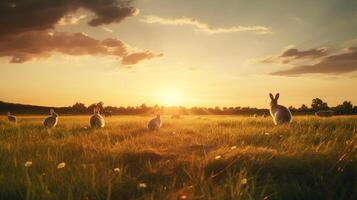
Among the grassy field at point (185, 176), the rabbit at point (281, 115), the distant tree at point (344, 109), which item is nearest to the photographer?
the grassy field at point (185, 176)

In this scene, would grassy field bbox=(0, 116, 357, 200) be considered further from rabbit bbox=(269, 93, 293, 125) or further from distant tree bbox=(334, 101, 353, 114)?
distant tree bbox=(334, 101, 353, 114)

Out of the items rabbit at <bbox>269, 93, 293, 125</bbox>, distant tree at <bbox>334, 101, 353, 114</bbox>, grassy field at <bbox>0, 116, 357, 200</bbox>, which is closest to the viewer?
grassy field at <bbox>0, 116, 357, 200</bbox>

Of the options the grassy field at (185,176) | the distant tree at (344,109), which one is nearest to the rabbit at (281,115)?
the grassy field at (185,176)

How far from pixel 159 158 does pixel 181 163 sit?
106cm

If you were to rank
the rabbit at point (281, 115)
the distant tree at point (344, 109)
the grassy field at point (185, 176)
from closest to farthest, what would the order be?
the grassy field at point (185, 176), the rabbit at point (281, 115), the distant tree at point (344, 109)

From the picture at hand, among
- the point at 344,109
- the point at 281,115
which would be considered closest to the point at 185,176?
the point at 281,115

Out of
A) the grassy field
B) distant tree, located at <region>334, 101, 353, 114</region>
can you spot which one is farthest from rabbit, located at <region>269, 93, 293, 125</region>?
distant tree, located at <region>334, 101, 353, 114</region>

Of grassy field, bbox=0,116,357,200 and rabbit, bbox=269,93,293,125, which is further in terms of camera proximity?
rabbit, bbox=269,93,293,125

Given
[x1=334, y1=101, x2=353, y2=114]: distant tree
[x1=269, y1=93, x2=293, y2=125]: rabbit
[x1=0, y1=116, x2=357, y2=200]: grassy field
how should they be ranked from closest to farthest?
[x1=0, y1=116, x2=357, y2=200]: grassy field, [x1=269, y1=93, x2=293, y2=125]: rabbit, [x1=334, y1=101, x2=353, y2=114]: distant tree

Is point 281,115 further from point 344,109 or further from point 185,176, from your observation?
point 344,109

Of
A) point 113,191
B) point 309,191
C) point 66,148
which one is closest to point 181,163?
point 113,191

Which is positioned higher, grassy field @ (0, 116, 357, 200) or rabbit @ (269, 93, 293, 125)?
rabbit @ (269, 93, 293, 125)

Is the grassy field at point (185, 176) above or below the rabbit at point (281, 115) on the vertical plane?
below

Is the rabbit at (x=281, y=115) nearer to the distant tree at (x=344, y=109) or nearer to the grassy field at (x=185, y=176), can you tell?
the grassy field at (x=185, y=176)
